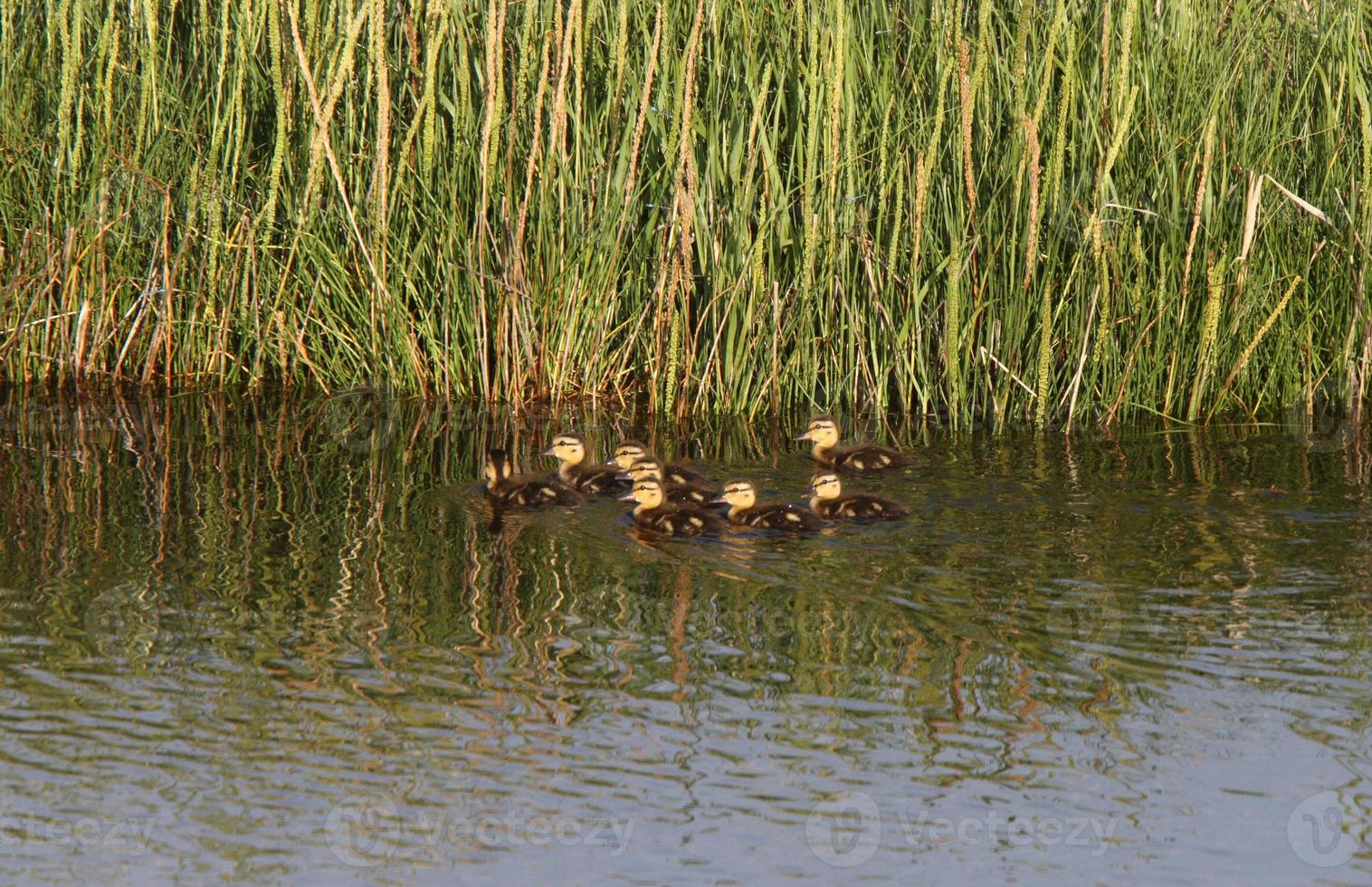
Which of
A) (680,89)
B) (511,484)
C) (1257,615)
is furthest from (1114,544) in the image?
(680,89)

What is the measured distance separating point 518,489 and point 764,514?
1.01 metres

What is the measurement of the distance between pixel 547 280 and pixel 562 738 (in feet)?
13.5

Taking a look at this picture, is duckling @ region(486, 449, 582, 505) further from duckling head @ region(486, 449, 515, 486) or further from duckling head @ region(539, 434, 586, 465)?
duckling head @ region(539, 434, 586, 465)

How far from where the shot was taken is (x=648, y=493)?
6539mm

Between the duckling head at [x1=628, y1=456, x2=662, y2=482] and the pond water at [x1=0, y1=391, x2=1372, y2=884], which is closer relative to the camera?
the pond water at [x1=0, y1=391, x2=1372, y2=884]

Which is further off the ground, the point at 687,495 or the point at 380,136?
the point at 380,136

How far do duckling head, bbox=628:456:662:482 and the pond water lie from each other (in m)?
0.21

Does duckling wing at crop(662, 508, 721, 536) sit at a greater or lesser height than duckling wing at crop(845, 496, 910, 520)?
lesser

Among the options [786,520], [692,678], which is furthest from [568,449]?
[692,678]

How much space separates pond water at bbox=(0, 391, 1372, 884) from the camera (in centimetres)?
389

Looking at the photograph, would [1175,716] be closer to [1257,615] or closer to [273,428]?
[1257,615]

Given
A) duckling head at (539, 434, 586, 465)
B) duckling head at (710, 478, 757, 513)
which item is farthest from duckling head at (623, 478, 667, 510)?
duckling head at (539, 434, 586, 465)

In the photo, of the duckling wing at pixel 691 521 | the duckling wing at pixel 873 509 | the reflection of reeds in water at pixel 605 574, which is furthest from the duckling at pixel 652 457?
the duckling wing at pixel 873 509

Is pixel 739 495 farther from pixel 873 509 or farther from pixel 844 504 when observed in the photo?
pixel 873 509
